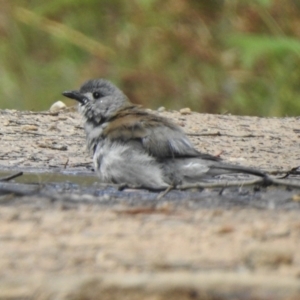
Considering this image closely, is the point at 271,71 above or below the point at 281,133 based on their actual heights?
above

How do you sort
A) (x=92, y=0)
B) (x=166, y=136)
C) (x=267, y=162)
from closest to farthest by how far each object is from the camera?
(x=166, y=136)
(x=267, y=162)
(x=92, y=0)

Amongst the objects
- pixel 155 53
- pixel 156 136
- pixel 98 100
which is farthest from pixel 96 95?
pixel 155 53

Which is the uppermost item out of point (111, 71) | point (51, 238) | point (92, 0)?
point (92, 0)

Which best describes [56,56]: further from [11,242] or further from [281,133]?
[11,242]

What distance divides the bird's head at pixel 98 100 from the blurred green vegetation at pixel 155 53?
500 centimetres

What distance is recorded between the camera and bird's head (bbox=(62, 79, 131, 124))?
27.0 feet

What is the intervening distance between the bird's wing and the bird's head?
1.80 feet

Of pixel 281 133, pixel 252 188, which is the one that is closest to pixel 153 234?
pixel 252 188

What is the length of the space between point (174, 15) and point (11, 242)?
983 centimetres

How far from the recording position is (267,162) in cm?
912

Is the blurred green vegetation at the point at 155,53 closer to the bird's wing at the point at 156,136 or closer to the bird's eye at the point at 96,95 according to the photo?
the bird's eye at the point at 96,95

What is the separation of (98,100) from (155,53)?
6.03 meters

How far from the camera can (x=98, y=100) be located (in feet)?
27.7

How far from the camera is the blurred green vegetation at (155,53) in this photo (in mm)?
13781
